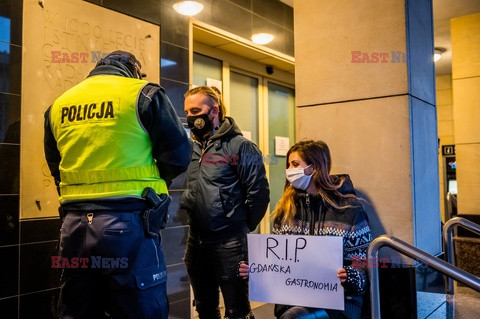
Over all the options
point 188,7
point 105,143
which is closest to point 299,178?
point 105,143

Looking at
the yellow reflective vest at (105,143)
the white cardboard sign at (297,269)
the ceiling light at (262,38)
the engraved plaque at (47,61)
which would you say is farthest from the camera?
the ceiling light at (262,38)

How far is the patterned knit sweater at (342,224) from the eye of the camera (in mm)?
2117

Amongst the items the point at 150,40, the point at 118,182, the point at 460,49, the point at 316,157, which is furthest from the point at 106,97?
the point at 460,49

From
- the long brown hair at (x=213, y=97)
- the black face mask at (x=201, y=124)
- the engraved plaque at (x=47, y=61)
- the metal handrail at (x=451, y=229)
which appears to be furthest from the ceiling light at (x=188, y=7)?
the metal handrail at (x=451, y=229)

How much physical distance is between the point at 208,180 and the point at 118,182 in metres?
0.84

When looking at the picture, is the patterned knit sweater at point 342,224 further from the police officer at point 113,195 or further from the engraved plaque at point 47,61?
the engraved plaque at point 47,61

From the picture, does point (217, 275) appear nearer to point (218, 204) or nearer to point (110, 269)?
point (218, 204)

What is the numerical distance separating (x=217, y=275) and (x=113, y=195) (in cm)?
95

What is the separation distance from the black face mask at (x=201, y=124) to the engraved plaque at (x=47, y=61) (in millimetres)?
1071

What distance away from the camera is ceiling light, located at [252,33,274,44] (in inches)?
198

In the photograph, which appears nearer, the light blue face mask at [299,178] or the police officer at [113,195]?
the police officer at [113,195]

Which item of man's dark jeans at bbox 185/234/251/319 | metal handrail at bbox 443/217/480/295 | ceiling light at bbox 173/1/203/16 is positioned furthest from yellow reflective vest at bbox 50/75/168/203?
ceiling light at bbox 173/1/203/16

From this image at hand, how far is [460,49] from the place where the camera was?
6.22 meters
